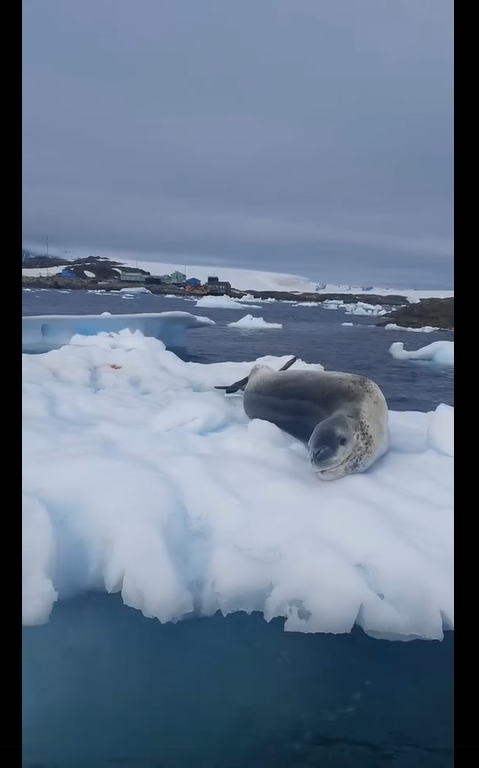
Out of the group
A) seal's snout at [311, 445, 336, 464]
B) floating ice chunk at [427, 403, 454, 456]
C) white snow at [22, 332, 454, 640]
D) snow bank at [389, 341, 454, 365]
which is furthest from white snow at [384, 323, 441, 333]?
seal's snout at [311, 445, 336, 464]

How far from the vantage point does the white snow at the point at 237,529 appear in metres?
1.83

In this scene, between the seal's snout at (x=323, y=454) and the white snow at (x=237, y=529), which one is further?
the seal's snout at (x=323, y=454)

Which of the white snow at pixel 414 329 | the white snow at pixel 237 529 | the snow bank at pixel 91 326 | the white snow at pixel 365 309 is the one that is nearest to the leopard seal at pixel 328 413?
the white snow at pixel 237 529

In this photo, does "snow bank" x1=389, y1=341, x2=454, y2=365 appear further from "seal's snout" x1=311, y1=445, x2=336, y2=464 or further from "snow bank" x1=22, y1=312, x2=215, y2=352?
"seal's snout" x1=311, y1=445, x2=336, y2=464

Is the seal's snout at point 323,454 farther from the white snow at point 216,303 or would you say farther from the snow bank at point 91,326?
the white snow at point 216,303

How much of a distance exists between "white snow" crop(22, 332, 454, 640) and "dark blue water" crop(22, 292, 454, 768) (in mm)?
76

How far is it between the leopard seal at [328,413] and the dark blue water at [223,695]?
102cm

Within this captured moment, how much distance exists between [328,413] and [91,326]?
21.5 ft

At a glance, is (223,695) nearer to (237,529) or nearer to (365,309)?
(237,529)

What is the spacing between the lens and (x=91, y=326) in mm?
8977

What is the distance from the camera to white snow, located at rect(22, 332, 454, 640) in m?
1.83

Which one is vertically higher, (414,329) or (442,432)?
(414,329)

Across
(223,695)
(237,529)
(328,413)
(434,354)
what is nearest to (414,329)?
(434,354)
